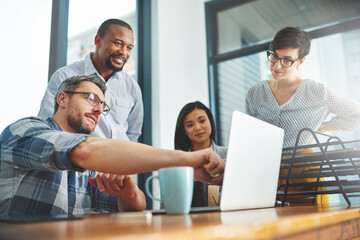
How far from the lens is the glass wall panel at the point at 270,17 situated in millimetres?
2658

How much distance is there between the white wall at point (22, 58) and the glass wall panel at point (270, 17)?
5.89 ft

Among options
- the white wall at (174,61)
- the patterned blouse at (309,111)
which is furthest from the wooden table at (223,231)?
the white wall at (174,61)

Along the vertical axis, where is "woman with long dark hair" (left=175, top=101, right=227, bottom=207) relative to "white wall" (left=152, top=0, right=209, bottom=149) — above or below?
below

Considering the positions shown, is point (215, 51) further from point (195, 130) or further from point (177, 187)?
point (177, 187)

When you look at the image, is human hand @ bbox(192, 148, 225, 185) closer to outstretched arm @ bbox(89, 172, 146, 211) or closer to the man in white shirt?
outstretched arm @ bbox(89, 172, 146, 211)

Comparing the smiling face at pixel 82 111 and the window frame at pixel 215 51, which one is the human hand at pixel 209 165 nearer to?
the smiling face at pixel 82 111

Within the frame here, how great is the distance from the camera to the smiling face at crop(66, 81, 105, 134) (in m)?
1.38

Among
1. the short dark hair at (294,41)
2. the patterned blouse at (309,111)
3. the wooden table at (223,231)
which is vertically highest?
the short dark hair at (294,41)

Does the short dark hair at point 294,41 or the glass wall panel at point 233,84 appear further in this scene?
the glass wall panel at point 233,84

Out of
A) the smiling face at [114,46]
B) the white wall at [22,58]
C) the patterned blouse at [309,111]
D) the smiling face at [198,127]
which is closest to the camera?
the white wall at [22,58]

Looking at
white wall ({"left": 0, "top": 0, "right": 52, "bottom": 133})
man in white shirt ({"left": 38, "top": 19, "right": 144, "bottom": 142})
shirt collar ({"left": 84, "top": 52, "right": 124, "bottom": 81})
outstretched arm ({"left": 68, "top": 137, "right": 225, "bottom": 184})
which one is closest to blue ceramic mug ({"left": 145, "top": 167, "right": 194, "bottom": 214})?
outstretched arm ({"left": 68, "top": 137, "right": 225, "bottom": 184})

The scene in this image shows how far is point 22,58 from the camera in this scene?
5.37 feet

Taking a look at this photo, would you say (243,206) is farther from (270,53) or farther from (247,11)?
(247,11)

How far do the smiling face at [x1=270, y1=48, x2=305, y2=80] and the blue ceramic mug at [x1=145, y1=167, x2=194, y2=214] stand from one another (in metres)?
1.71
